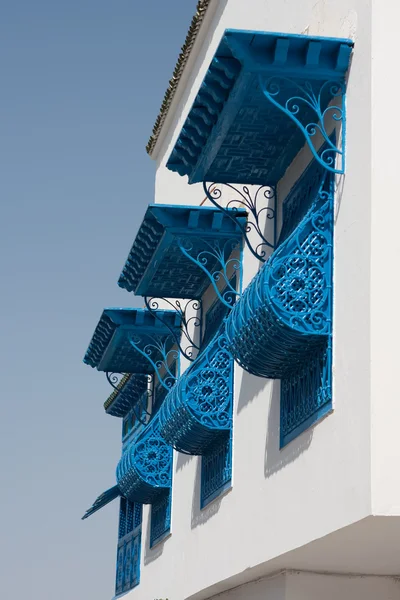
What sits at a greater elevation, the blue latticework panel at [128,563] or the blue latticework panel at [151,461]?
the blue latticework panel at [151,461]

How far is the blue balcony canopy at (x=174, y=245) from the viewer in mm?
10445

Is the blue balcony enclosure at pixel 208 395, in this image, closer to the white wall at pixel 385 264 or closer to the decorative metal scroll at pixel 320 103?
the decorative metal scroll at pixel 320 103

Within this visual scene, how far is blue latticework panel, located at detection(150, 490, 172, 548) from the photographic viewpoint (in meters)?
13.0

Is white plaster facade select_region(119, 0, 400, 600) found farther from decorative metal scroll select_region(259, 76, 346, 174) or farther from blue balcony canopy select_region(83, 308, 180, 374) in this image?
blue balcony canopy select_region(83, 308, 180, 374)

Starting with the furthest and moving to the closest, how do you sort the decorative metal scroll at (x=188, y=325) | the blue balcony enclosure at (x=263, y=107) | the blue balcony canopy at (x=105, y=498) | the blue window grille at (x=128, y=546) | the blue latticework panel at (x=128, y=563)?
the blue balcony canopy at (x=105, y=498)
the blue window grille at (x=128, y=546)
the blue latticework panel at (x=128, y=563)
the decorative metal scroll at (x=188, y=325)
the blue balcony enclosure at (x=263, y=107)

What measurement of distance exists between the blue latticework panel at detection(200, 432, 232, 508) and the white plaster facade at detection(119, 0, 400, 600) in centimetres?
15

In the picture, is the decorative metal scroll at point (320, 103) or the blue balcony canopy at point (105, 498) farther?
the blue balcony canopy at point (105, 498)

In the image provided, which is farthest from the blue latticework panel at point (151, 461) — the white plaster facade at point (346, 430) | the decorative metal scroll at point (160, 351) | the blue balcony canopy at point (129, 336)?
the white plaster facade at point (346, 430)

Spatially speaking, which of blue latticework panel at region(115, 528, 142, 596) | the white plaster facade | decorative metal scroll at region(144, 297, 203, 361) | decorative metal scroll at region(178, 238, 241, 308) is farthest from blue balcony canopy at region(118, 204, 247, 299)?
blue latticework panel at region(115, 528, 142, 596)

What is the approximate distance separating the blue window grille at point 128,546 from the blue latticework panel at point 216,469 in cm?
402

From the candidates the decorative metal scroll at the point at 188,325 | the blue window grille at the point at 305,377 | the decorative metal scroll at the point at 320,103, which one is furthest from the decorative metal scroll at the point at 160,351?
the decorative metal scroll at the point at 320,103

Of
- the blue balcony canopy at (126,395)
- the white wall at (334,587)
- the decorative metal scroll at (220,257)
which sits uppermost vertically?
the blue balcony canopy at (126,395)

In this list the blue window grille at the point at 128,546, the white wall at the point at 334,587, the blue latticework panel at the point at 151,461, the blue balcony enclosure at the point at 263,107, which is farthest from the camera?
the blue window grille at the point at 128,546

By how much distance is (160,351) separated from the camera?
1338 centimetres
